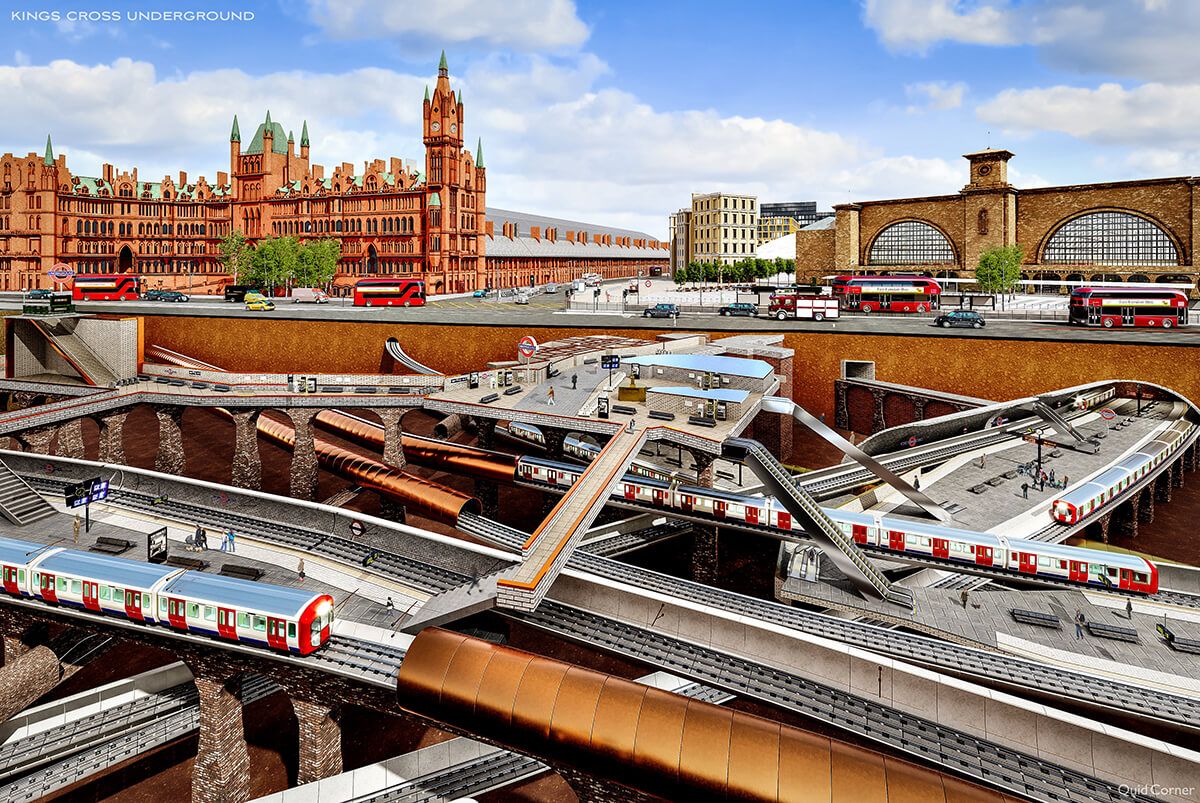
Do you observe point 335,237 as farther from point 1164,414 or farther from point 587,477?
point 1164,414

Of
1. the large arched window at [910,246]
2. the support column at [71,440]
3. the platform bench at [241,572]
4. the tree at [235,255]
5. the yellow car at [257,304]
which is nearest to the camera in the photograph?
the platform bench at [241,572]

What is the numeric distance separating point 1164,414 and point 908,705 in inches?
1817

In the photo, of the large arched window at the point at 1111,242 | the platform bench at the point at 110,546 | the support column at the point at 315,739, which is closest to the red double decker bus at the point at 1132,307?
the large arched window at the point at 1111,242

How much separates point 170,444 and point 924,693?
4787 centimetres

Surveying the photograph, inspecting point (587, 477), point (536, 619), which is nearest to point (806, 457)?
point (587, 477)

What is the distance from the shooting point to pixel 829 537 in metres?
28.8

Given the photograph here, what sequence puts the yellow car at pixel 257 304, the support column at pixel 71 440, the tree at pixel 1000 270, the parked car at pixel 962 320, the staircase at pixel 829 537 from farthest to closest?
1. the tree at pixel 1000 270
2. the yellow car at pixel 257 304
3. the parked car at pixel 962 320
4. the support column at pixel 71 440
5. the staircase at pixel 829 537

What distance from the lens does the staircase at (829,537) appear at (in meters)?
Result: 28.3

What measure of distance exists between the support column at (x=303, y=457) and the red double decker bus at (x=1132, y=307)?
6841cm

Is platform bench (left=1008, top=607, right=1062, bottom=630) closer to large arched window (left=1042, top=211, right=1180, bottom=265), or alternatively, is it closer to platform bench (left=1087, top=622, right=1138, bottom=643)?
platform bench (left=1087, top=622, right=1138, bottom=643)

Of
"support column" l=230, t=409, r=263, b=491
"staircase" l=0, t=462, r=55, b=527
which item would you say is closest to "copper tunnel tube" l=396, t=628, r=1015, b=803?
"staircase" l=0, t=462, r=55, b=527

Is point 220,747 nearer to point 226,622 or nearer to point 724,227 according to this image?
point 226,622

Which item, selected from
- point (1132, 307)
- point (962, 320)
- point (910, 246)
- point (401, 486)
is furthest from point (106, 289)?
point (910, 246)

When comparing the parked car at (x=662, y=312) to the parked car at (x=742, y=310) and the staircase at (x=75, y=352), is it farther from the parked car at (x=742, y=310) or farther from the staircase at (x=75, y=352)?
the staircase at (x=75, y=352)
